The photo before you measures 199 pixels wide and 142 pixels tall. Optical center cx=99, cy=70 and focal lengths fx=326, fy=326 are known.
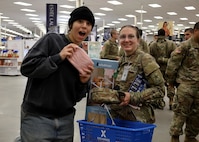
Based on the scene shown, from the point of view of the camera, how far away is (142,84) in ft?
8.19

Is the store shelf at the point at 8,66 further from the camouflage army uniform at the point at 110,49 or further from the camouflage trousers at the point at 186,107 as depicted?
the camouflage trousers at the point at 186,107

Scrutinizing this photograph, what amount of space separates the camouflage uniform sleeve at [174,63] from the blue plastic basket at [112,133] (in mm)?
2092

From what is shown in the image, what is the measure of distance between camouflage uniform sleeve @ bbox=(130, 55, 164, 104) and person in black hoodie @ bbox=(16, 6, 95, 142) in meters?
0.62

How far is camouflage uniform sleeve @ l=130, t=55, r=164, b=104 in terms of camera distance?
7.82ft

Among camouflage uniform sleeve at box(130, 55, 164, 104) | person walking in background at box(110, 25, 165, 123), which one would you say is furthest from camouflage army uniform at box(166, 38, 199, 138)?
camouflage uniform sleeve at box(130, 55, 164, 104)

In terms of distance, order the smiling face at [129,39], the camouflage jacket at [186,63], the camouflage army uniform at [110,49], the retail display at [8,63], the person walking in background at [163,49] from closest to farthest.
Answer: the smiling face at [129,39] < the camouflage jacket at [186,63] < the person walking in background at [163,49] < the camouflage army uniform at [110,49] < the retail display at [8,63]

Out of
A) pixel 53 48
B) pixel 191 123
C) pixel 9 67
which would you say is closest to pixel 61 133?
pixel 53 48

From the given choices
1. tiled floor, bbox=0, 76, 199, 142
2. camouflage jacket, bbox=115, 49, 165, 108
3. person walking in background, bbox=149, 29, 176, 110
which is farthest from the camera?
person walking in background, bbox=149, 29, 176, 110

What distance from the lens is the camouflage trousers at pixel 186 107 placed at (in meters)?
4.05

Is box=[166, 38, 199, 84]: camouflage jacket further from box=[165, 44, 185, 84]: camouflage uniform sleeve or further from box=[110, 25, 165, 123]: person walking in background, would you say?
box=[110, 25, 165, 123]: person walking in background

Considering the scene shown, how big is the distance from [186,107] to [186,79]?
350 mm

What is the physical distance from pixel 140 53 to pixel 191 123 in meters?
2.10

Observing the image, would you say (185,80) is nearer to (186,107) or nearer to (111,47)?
(186,107)

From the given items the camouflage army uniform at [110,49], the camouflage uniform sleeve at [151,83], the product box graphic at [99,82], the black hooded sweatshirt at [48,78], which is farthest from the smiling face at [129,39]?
the camouflage army uniform at [110,49]
